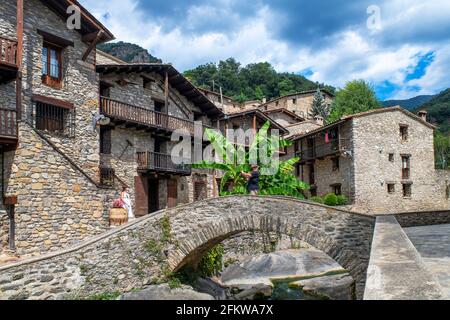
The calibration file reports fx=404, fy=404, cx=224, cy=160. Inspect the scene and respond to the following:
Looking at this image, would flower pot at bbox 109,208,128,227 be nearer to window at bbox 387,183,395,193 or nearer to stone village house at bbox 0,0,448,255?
stone village house at bbox 0,0,448,255

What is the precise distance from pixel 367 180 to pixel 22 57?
23.3m

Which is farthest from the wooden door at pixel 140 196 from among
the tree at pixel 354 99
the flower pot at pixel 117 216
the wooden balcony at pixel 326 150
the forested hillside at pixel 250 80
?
the forested hillside at pixel 250 80

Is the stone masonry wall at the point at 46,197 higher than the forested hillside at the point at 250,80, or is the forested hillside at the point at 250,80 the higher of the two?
the forested hillside at the point at 250,80

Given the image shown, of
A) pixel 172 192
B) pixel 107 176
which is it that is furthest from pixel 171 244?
pixel 172 192

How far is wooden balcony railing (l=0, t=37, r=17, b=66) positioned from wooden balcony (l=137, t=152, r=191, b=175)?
8.42 metres

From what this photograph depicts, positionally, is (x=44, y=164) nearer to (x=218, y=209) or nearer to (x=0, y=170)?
(x=0, y=170)

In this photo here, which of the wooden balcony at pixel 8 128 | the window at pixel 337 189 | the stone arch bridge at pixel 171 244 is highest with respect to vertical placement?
the wooden balcony at pixel 8 128

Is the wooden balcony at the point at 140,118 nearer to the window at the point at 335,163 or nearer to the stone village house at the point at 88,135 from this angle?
the stone village house at the point at 88,135

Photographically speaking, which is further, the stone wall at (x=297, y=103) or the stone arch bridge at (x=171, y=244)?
the stone wall at (x=297, y=103)

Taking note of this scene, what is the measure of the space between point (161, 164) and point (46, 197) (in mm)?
8978

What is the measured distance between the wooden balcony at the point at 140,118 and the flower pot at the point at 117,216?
6.55 meters

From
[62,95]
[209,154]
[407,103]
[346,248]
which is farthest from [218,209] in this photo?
[407,103]

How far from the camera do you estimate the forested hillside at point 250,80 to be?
2697 inches

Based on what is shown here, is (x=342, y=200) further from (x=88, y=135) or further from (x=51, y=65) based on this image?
(x=51, y=65)
